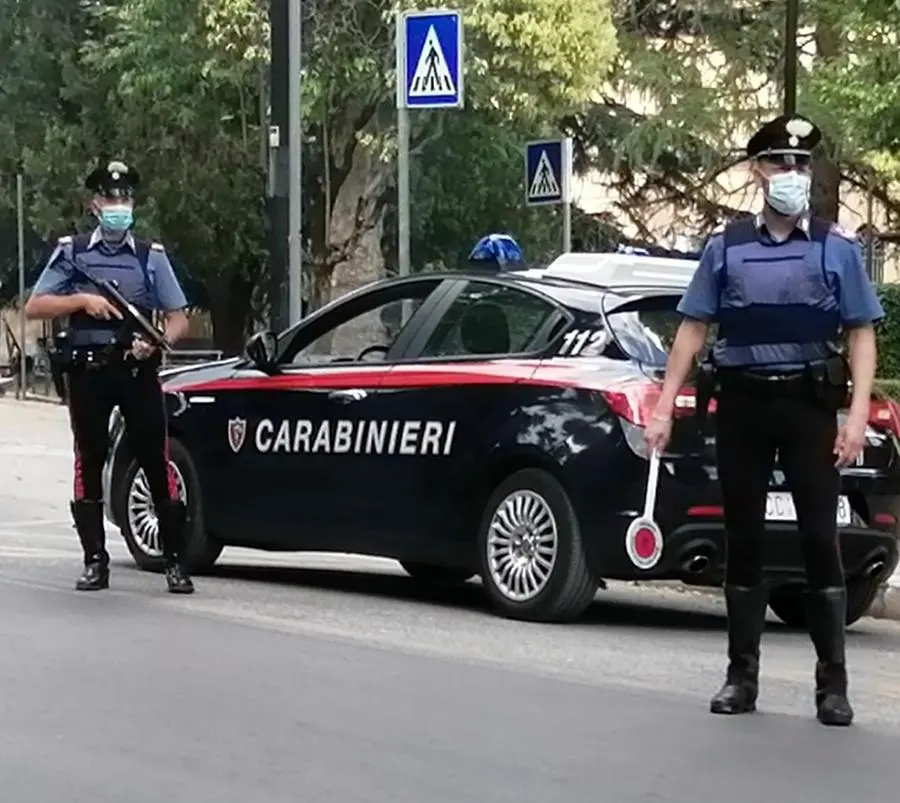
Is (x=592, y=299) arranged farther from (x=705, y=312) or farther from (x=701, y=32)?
(x=701, y=32)

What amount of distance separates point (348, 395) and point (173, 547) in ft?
3.50

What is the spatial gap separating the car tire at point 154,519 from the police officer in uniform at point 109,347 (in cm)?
72

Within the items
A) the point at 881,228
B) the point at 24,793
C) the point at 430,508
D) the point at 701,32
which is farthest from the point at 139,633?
the point at 881,228

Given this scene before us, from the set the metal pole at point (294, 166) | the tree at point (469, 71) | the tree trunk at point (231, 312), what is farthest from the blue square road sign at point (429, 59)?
the tree trunk at point (231, 312)

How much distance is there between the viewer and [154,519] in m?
10.6

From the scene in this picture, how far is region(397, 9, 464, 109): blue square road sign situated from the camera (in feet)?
44.3

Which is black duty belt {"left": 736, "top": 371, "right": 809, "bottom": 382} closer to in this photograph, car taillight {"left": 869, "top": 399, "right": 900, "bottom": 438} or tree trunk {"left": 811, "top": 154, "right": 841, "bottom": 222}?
car taillight {"left": 869, "top": 399, "right": 900, "bottom": 438}

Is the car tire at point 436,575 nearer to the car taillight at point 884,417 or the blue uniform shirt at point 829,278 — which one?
the car taillight at point 884,417

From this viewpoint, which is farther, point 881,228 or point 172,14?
point 881,228

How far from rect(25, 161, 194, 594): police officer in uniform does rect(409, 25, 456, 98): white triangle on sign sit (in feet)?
13.9

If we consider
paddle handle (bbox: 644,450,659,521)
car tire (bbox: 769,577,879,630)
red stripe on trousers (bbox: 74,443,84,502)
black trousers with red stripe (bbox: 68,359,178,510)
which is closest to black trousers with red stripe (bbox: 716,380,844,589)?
paddle handle (bbox: 644,450,659,521)

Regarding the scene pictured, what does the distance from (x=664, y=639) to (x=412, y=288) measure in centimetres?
213

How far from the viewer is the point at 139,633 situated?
842 cm

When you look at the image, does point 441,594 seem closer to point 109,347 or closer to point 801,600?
point 801,600
